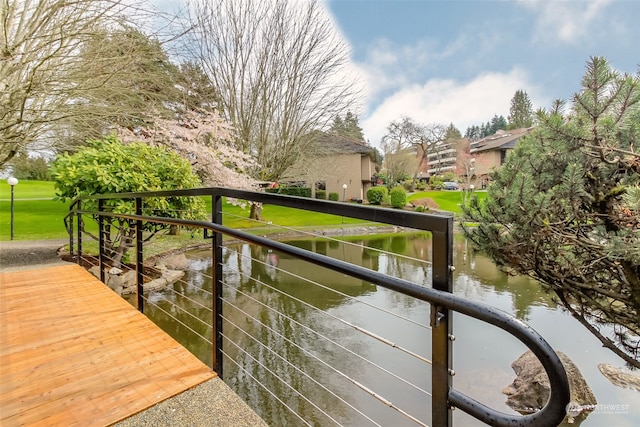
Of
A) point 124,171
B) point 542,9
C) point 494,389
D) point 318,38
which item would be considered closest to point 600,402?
point 494,389

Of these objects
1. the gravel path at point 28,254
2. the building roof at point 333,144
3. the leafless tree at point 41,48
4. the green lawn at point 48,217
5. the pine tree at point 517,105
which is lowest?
the gravel path at point 28,254

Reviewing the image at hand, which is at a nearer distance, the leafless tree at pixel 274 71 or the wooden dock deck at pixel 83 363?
the wooden dock deck at pixel 83 363

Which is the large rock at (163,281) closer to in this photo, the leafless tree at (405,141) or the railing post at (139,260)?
the railing post at (139,260)

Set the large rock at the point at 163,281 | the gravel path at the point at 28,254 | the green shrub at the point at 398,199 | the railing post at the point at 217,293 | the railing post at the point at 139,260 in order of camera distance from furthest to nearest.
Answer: the green shrub at the point at 398,199, the large rock at the point at 163,281, the gravel path at the point at 28,254, the railing post at the point at 139,260, the railing post at the point at 217,293

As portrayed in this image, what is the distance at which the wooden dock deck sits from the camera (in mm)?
1426

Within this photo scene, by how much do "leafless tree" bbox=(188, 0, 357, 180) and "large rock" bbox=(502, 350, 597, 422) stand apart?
1117 centimetres

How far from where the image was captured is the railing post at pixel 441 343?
0.76 metres

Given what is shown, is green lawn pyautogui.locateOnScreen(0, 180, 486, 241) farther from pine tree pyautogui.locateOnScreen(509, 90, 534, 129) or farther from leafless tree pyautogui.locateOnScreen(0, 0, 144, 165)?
pine tree pyautogui.locateOnScreen(509, 90, 534, 129)

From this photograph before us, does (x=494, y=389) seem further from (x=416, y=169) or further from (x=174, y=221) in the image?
(x=416, y=169)

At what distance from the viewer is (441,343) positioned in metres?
0.77

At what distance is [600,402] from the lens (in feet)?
11.7

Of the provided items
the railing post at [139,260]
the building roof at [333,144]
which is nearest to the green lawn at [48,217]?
the railing post at [139,260]

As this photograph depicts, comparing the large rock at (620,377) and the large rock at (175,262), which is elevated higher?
the large rock at (175,262)

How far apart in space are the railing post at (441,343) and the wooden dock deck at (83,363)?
1.21m
